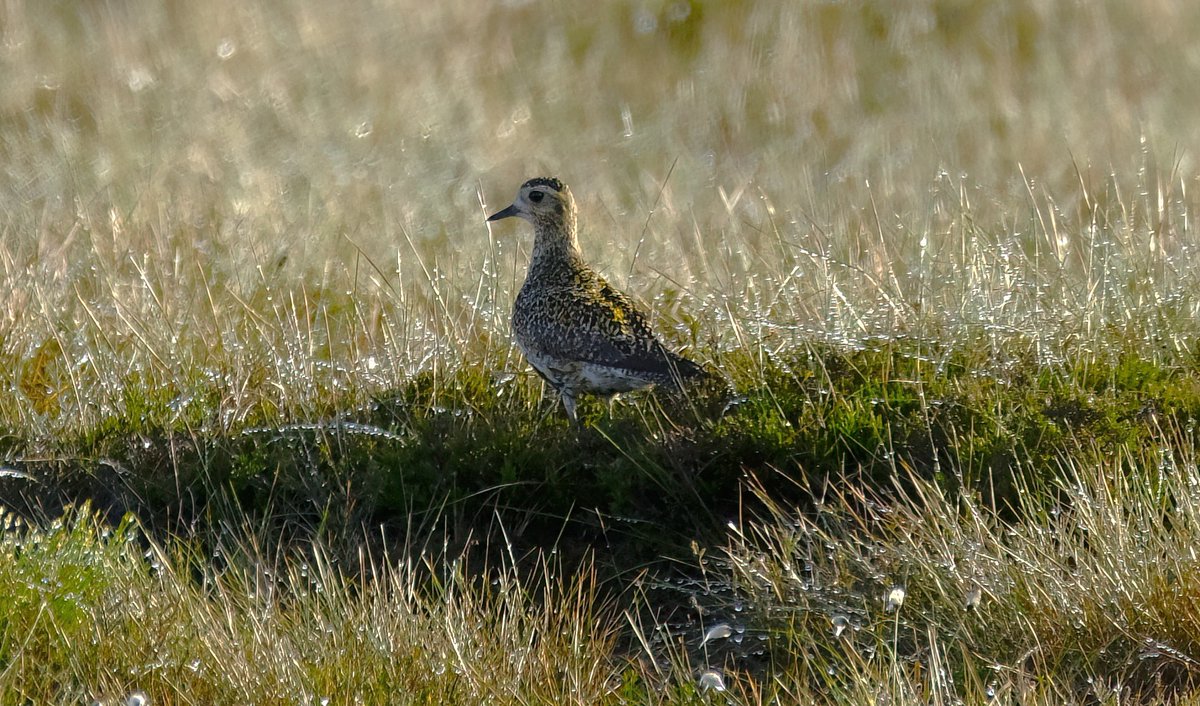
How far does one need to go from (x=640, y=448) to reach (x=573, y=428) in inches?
14.7

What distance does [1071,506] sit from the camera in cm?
422

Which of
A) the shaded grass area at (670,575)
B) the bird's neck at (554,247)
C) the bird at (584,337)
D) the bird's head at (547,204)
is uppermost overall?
the bird's head at (547,204)

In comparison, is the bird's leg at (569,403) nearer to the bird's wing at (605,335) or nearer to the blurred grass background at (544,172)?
the bird's wing at (605,335)

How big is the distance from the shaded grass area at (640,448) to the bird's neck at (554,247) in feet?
2.40

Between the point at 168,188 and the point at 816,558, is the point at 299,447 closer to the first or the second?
the point at 816,558

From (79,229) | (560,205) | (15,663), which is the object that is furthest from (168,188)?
(15,663)

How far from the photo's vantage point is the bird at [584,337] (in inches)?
203

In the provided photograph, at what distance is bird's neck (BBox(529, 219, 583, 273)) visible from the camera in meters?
5.86

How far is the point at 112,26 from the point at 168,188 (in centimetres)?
364

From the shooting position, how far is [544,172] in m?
9.62

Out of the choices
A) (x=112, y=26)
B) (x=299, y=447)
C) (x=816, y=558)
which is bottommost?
(x=816, y=558)

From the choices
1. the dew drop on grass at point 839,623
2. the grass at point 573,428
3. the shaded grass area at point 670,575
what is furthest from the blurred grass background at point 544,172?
the dew drop on grass at point 839,623

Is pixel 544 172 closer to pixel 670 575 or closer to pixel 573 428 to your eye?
pixel 573 428

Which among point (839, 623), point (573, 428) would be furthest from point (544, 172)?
point (839, 623)
